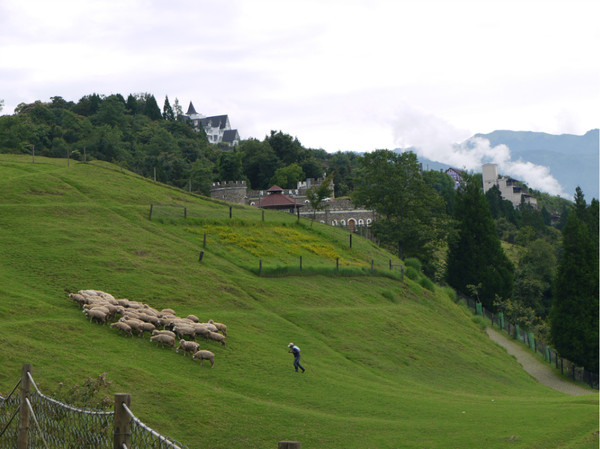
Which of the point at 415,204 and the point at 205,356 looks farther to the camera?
the point at 415,204

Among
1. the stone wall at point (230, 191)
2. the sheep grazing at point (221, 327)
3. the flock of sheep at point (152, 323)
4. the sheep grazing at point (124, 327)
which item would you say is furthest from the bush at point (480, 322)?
the stone wall at point (230, 191)

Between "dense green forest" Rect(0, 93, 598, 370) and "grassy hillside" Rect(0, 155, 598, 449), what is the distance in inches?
390

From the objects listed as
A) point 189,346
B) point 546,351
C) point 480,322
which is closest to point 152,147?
point 480,322

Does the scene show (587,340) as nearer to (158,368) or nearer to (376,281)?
(376,281)

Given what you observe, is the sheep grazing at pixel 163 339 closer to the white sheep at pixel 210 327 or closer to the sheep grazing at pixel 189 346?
the sheep grazing at pixel 189 346

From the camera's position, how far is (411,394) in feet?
112

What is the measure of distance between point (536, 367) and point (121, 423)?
52347mm

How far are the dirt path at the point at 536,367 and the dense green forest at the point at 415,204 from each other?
2502mm

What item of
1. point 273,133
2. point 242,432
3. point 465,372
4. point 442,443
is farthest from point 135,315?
point 273,133

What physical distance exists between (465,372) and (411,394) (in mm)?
11598

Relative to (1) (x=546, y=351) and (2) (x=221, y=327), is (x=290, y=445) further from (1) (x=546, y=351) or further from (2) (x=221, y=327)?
(1) (x=546, y=351)

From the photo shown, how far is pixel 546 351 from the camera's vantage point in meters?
61.8

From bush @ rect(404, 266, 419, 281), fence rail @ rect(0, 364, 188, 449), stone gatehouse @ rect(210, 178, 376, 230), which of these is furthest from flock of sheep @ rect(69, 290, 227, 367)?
stone gatehouse @ rect(210, 178, 376, 230)

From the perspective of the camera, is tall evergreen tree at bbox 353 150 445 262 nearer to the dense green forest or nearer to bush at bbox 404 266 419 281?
the dense green forest
